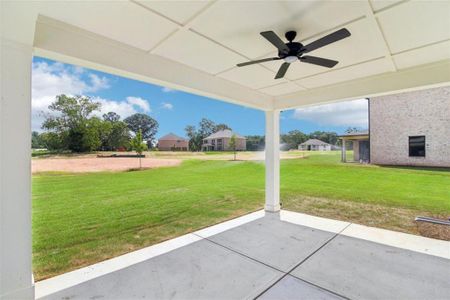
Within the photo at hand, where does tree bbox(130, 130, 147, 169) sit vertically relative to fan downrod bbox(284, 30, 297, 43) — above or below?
below

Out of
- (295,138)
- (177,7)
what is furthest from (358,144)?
(177,7)

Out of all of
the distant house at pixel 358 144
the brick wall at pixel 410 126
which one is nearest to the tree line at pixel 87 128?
the brick wall at pixel 410 126

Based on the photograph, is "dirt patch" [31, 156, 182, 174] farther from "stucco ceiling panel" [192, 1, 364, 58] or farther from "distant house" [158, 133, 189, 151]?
"stucco ceiling panel" [192, 1, 364, 58]

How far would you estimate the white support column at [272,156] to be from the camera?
4309 millimetres

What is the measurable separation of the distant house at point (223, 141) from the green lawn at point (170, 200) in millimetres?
1296

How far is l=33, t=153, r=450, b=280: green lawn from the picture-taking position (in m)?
3.10

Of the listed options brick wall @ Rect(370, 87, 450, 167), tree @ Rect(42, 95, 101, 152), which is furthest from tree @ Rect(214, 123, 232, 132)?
brick wall @ Rect(370, 87, 450, 167)

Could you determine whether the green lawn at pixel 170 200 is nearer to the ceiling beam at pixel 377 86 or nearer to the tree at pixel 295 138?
the tree at pixel 295 138

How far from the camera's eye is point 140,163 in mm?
7223

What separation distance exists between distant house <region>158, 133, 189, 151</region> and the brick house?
9.13 m

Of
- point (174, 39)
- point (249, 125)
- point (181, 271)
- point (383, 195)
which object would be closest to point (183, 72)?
point (174, 39)

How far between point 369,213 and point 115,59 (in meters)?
5.05

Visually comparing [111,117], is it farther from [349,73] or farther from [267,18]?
[349,73]

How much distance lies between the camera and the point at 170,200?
555 centimetres
